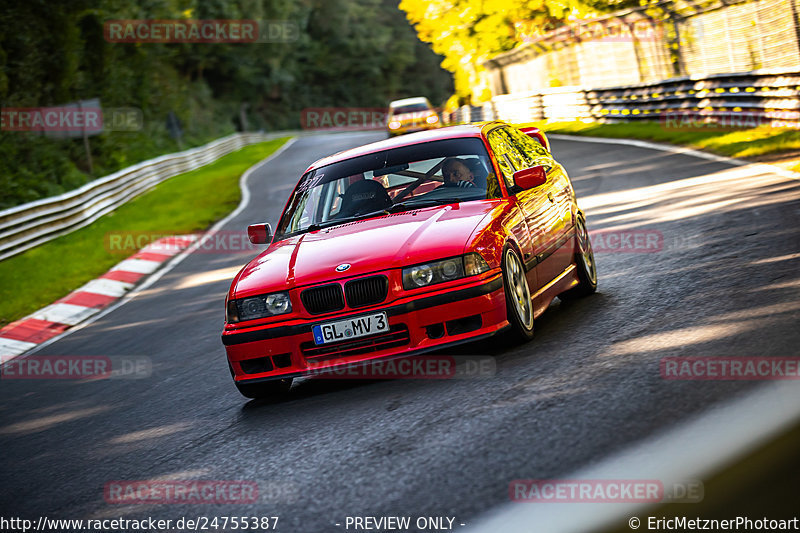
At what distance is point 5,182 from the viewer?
2952 cm

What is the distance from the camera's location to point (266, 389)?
667 centimetres

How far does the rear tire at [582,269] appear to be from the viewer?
8000 mm

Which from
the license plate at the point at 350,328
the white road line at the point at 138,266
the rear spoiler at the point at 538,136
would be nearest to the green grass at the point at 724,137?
the rear spoiler at the point at 538,136

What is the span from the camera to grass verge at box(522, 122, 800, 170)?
15059 mm

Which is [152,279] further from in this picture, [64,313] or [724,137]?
[724,137]

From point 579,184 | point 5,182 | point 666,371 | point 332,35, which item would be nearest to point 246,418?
point 666,371

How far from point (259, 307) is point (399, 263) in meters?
0.94

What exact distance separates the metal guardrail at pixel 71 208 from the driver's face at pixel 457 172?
14.1 metres

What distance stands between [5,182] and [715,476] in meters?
28.8

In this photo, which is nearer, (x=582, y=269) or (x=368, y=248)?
(x=368, y=248)

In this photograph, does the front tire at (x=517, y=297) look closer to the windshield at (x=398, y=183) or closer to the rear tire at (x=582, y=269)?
the windshield at (x=398, y=183)

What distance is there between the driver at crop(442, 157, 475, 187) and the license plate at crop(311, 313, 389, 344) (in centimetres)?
162

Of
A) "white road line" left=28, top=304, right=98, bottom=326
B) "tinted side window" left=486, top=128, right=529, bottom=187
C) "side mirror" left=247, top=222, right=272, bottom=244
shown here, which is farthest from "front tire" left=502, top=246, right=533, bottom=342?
"white road line" left=28, top=304, right=98, bottom=326

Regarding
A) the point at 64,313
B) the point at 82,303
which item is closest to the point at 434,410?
the point at 64,313
